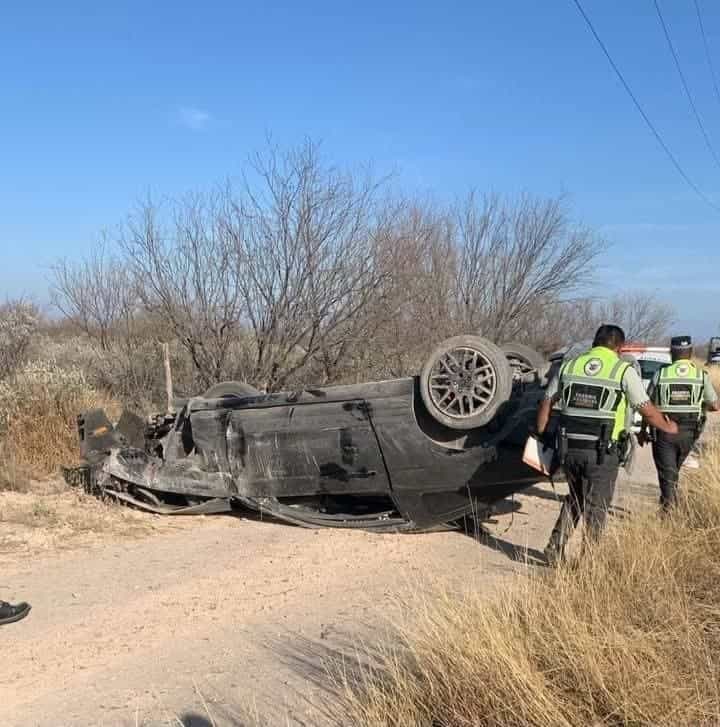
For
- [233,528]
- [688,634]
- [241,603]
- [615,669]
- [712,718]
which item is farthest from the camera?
[233,528]

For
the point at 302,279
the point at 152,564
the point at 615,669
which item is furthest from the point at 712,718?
the point at 302,279

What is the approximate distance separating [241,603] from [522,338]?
48.9ft

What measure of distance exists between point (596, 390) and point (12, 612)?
4234mm

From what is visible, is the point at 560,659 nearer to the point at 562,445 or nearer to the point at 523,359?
the point at 562,445

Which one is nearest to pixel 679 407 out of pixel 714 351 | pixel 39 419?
pixel 39 419

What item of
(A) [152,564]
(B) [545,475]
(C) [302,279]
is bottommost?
(A) [152,564]

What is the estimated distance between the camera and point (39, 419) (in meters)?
10.2

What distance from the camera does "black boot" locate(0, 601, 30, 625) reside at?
196 inches

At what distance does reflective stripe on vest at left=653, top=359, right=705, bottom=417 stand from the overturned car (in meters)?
1.18

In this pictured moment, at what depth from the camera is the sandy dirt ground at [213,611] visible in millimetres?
3832

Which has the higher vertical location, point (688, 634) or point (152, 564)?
point (688, 634)

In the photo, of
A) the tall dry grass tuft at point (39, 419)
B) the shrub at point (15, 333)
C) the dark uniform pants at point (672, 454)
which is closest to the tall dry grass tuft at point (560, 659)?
the dark uniform pants at point (672, 454)

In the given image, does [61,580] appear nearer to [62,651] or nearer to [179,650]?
[62,651]

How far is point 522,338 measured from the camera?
19250 mm
